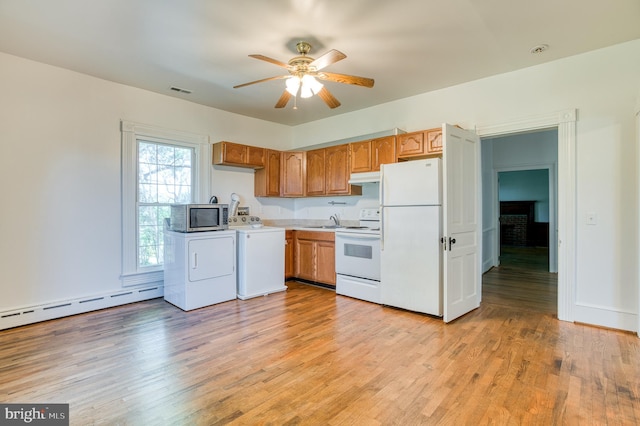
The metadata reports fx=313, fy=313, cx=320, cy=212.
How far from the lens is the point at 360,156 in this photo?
15.4ft

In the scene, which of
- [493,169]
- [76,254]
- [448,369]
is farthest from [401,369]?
[493,169]

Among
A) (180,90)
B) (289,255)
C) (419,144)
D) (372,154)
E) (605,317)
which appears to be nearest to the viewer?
(605,317)

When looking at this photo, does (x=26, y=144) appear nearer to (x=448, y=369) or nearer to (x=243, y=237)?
(x=243, y=237)

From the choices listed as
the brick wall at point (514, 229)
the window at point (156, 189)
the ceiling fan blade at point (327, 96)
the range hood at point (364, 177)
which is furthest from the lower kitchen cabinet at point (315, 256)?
the brick wall at point (514, 229)

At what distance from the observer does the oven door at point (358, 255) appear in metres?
4.07

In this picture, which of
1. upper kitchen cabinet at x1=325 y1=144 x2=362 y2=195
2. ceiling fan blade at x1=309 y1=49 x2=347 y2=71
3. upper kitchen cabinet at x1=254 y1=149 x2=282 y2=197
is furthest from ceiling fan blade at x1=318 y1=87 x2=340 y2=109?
upper kitchen cabinet at x1=254 y1=149 x2=282 y2=197

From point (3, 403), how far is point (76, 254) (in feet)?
6.58

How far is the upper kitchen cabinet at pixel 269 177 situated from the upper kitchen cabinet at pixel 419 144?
85.8 inches

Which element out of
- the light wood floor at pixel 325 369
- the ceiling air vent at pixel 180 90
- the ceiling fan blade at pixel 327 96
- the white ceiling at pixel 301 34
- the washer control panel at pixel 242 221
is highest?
the ceiling air vent at pixel 180 90

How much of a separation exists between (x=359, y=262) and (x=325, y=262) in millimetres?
722

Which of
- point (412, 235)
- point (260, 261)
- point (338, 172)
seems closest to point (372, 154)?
point (338, 172)

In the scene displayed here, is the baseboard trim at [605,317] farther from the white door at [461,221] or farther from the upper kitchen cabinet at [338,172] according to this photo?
the upper kitchen cabinet at [338,172]

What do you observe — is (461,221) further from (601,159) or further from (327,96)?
(327,96)

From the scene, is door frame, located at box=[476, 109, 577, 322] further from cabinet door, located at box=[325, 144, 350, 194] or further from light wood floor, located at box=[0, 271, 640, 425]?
cabinet door, located at box=[325, 144, 350, 194]
